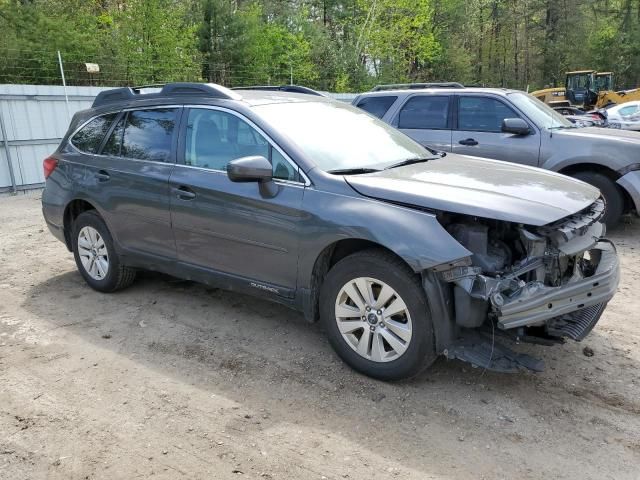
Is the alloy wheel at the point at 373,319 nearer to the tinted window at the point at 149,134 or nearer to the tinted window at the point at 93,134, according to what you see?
the tinted window at the point at 149,134

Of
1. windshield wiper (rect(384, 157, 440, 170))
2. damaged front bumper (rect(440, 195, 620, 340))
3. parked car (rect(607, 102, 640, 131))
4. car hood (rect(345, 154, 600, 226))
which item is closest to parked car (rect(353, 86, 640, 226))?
car hood (rect(345, 154, 600, 226))

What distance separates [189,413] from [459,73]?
4045 centimetres

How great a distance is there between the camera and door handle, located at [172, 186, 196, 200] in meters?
4.11

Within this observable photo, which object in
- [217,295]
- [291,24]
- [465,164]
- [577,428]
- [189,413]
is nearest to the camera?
[577,428]

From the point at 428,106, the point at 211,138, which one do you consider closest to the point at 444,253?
the point at 211,138

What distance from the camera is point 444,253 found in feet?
9.76

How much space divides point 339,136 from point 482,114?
13.8 feet

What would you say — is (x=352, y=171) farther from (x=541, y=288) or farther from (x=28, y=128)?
(x=28, y=128)

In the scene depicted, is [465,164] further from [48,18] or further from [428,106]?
[48,18]

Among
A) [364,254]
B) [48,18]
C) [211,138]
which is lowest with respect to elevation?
[364,254]

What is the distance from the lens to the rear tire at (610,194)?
6.67m

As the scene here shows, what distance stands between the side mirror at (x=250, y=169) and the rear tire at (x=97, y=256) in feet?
6.27

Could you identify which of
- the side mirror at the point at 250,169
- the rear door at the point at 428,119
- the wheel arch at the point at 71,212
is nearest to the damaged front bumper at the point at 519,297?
the side mirror at the point at 250,169

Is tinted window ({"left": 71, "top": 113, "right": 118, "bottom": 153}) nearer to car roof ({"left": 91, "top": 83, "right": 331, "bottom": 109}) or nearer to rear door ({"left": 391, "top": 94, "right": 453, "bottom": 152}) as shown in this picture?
car roof ({"left": 91, "top": 83, "right": 331, "bottom": 109})
